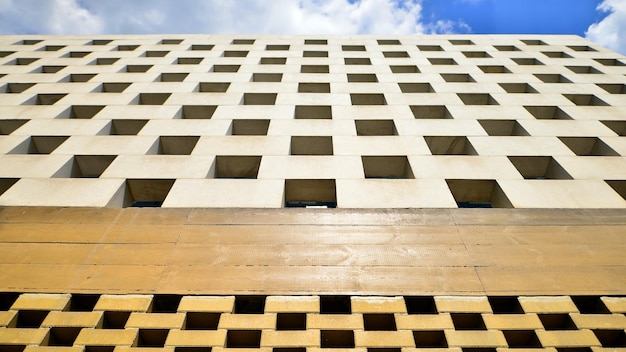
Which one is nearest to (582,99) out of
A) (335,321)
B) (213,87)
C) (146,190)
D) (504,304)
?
(504,304)

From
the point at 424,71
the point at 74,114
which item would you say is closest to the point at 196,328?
the point at 74,114

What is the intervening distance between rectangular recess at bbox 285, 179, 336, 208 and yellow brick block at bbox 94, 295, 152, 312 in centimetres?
428

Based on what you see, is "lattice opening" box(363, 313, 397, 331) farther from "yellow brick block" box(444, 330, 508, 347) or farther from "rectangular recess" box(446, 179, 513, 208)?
"rectangular recess" box(446, 179, 513, 208)

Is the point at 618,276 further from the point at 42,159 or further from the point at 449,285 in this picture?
the point at 42,159

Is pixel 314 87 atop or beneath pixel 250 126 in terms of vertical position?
atop

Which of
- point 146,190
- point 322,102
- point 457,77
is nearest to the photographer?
point 146,190

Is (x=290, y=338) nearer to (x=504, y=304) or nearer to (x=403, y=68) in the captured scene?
(x=504, y=304)

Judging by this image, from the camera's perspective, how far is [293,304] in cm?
545

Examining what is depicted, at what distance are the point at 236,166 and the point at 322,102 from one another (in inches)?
185

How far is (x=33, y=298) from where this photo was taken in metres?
5.47

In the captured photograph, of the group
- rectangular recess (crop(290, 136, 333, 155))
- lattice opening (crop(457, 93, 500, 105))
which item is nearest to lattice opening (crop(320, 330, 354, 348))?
rectangular recess (crop(290, 136, 333, 155))

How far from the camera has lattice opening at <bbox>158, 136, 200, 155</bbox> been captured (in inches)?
406

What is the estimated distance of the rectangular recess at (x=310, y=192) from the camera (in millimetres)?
8539

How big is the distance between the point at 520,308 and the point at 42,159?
12574 millimetres
